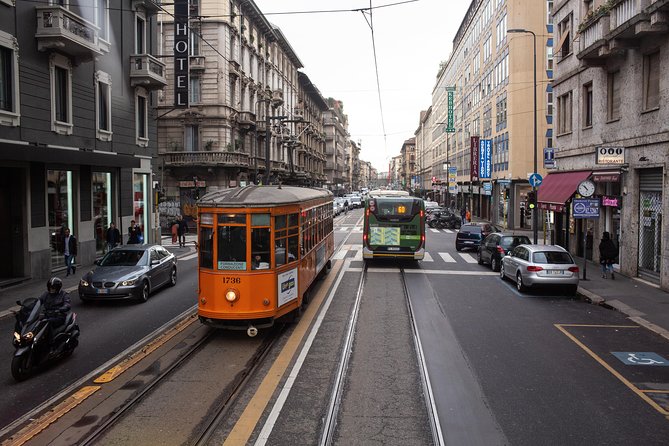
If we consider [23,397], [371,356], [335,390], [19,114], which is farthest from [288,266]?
[19,114]

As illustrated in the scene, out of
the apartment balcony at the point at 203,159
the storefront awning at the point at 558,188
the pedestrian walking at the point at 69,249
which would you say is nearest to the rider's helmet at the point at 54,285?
the pedestrian walking at the point at 69,249

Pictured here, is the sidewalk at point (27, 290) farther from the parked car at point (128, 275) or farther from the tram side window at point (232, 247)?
the tram side window at point (232, 247)

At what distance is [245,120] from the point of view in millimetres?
41125

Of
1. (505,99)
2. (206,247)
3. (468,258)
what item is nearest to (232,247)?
(206,247)

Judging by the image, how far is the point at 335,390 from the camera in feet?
25.1

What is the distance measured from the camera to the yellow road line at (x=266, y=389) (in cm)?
628

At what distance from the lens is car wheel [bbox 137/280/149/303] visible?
14.2m

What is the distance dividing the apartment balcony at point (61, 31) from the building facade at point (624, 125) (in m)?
18.1

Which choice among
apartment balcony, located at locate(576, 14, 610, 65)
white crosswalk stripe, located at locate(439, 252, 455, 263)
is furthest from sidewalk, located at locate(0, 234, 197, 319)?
apartment balcony, located at locate(576, 14, 610, 65)

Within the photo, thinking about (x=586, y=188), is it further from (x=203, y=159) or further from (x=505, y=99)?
(x=505, y=99)

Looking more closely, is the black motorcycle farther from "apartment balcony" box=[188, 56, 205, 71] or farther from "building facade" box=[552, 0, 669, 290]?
"apartment balcony" box=[188, 56, 205, 71]

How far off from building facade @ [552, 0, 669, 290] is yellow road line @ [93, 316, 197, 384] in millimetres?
13543

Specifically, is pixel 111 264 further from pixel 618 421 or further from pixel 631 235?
pixel 631 235

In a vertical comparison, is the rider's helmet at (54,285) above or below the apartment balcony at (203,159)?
below
